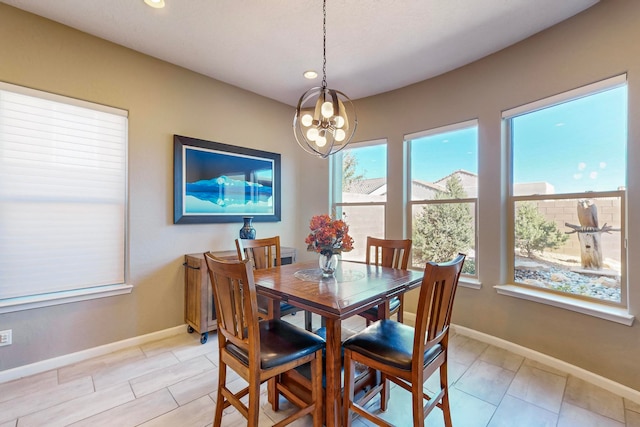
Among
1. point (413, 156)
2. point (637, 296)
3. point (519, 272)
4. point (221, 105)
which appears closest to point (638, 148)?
point (637, 296)

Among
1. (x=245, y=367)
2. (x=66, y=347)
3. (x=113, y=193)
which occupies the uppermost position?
(x=113, y=193)

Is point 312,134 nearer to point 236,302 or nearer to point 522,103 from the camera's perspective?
point 236,302

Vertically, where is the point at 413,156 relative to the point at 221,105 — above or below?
below

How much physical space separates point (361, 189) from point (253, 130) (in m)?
1.68

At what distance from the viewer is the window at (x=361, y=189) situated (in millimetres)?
3811

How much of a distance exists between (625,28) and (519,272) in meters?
2.07

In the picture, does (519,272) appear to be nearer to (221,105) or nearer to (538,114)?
(538,114)

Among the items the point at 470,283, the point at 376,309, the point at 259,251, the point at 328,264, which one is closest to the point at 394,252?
the point at 376,309

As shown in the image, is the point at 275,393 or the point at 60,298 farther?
the point at 60,298

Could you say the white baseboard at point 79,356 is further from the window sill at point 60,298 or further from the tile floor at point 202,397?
the window sill at point 60,298

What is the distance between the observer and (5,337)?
2160 mm

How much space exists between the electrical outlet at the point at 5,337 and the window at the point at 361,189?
3.45 m

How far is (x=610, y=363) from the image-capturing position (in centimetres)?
212

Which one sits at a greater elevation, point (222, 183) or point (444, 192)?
point (222, 183)
